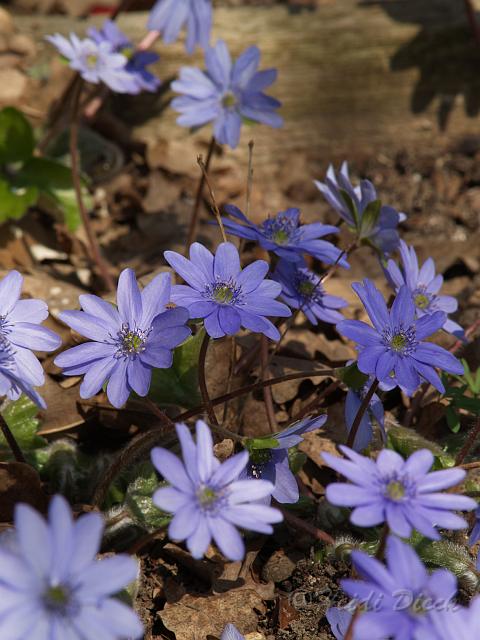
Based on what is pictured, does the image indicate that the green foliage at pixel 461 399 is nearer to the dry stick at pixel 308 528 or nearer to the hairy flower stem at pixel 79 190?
the dry stick at pixel 308 528

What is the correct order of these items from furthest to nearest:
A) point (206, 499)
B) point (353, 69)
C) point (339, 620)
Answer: point (353, 69)
point (339, 620)
point (206, 499)

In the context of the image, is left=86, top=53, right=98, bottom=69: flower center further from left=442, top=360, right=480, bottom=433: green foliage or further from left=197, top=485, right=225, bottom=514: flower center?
left=197, top=485, right=225, bottom=514: flower center

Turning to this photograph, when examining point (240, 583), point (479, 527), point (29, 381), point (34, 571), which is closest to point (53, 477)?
point (29, 381)

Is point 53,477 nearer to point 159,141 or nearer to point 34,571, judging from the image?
point 34,571

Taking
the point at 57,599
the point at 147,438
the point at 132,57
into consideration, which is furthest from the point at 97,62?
the point at 57,599

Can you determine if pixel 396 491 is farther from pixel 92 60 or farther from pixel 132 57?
pixel 132 57

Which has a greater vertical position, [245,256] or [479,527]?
[479,527]
